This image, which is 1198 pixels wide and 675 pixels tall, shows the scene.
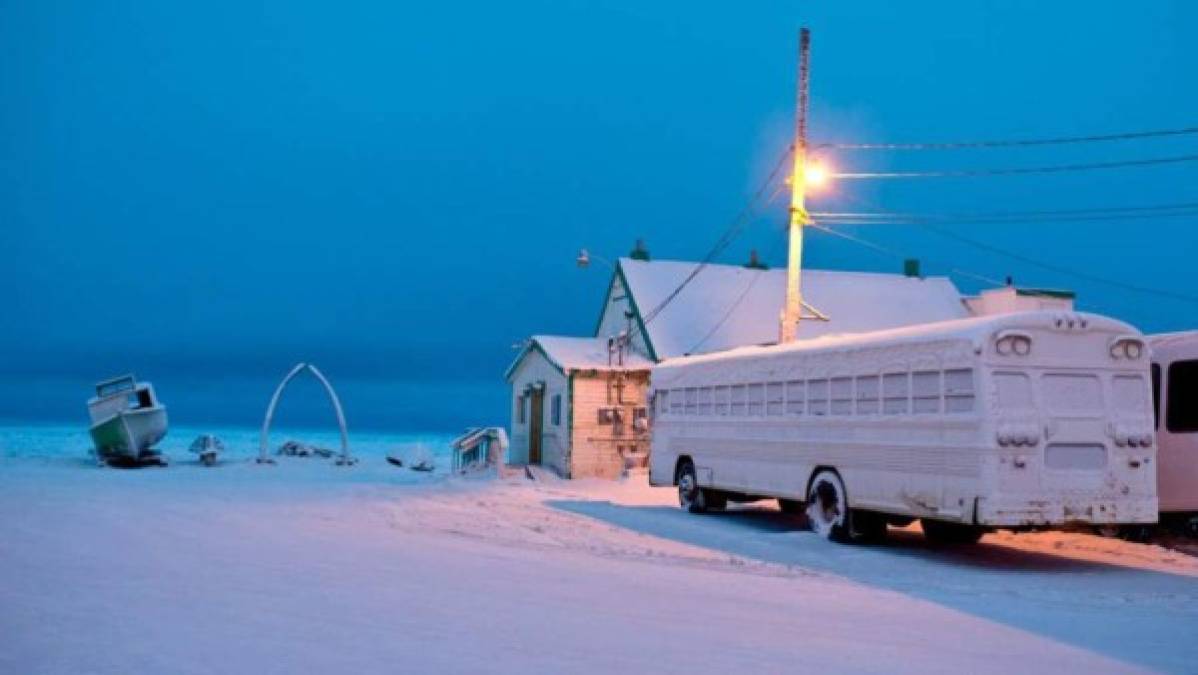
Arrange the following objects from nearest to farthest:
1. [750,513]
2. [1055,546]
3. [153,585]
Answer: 1. [153,585]
2. [1055,546]
3. [750,513]

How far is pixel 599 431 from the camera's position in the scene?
3100cm

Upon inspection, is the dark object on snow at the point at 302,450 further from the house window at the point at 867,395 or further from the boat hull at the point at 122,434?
the house window at the point at 867,395

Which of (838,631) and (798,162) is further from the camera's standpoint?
(798,162)

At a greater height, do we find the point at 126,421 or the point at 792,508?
the point at 126,421

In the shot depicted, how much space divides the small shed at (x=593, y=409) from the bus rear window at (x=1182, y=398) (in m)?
16.7

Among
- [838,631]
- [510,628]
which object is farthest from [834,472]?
[510,628]

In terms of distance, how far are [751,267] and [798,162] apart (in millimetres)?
15464

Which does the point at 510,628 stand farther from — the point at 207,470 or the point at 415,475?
the point at 207,470

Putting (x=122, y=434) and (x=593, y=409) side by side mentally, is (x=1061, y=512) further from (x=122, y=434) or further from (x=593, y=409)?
(x=122, y=434)

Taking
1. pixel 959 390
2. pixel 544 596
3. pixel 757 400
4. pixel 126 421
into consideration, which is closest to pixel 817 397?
pixel 757 400

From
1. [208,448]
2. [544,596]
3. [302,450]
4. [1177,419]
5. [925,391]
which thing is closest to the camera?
[544,596]

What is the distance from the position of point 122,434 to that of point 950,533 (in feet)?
90.0

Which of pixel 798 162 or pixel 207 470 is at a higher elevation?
pixel 798 162

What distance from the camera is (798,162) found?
22812mm
